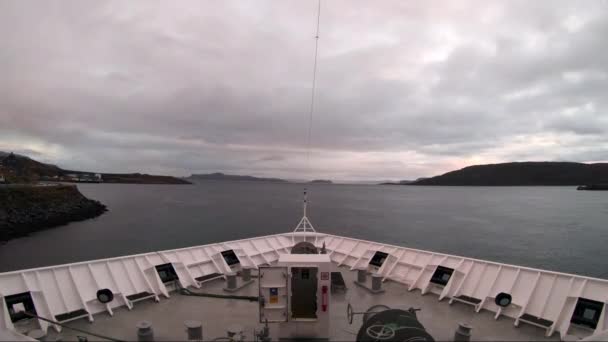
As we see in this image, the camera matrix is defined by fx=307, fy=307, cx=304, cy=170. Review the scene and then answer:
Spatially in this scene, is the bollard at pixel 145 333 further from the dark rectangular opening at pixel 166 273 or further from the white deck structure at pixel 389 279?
the dark rectangular opening at pixel 166 273

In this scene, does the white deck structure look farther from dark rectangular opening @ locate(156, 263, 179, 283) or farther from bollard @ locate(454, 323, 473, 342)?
bollard @ locate(454, 323, 473, 342)

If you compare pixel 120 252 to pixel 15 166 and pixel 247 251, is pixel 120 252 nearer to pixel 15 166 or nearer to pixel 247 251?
pixel 247 251

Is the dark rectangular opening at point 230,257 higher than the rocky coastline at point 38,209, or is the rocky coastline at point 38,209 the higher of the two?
the dark rectangular opening at point 230,257

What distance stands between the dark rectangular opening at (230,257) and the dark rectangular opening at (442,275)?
22.2 ft

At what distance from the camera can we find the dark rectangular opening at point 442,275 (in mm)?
9393

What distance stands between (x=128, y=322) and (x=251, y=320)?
2.92 meters

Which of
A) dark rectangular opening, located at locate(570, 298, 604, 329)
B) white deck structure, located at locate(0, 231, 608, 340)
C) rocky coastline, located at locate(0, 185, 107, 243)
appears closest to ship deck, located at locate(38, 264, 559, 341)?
white deck structure, located at locate(0, 231, 608, 340)

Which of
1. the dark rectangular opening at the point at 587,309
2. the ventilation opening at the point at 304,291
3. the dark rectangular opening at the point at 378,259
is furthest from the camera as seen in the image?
the dark rectangular opening at the point at 378,259

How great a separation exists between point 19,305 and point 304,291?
6.53 m

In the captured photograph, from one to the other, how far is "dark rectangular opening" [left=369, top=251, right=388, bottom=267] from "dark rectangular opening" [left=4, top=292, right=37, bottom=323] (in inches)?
385

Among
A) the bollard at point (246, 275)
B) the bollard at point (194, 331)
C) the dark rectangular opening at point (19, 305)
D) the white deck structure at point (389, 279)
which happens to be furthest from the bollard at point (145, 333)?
the bollard at point (246, 275)

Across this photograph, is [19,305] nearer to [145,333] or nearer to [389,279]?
[145,333]

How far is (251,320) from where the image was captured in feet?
24.8

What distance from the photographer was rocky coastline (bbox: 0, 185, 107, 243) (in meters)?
51.8
